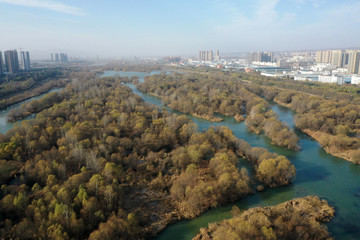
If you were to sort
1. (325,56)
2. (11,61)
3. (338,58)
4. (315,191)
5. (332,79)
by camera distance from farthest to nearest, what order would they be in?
1. (325,56)
2. (338,58)
3. (11,61)
4. (332,79)
5. (315,191)

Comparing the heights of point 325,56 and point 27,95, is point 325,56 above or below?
above

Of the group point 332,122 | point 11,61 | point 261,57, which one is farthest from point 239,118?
point 261,57

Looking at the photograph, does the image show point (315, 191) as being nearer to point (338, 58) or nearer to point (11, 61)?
point (11, 61)

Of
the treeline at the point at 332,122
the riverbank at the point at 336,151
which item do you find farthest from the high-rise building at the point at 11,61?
the riverbank at the point at 336,151

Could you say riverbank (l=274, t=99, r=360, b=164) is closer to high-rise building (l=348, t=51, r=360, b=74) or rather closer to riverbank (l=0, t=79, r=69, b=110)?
riverbank (l=0, t=79, r=69, b=110)

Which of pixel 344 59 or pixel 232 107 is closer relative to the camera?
pixel 232 107

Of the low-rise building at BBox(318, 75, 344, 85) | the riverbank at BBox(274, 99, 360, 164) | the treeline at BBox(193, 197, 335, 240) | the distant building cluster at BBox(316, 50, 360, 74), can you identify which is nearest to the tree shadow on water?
Answer: the riverbank at BBox(274, 99, 360, 164)

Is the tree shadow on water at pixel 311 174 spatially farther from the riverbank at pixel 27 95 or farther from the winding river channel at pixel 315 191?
the riverbank at pixel 27 95
